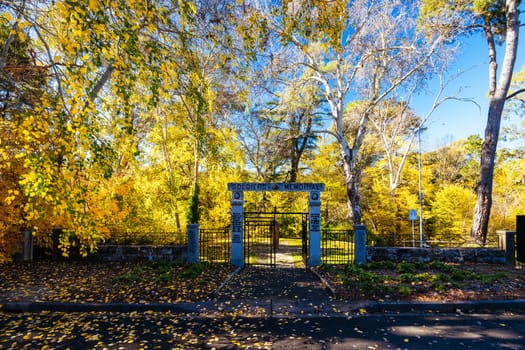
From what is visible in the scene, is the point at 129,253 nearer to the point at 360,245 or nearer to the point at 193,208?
the point at 193,208

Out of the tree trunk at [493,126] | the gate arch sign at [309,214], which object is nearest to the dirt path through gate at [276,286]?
the gate arch sign at [309,214]

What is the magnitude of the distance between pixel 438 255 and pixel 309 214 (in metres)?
4.93

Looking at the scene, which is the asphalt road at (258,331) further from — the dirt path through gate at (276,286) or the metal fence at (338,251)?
the metal fence at (338,251)

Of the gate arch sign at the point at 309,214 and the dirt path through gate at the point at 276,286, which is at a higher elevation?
the gate arch sign at the point at 309,214

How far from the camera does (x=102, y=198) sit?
10.1 metres

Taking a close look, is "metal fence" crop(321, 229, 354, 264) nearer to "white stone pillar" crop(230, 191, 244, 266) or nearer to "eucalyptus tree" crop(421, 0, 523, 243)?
"white stone pillar" crop(230, 191, 244, 266)

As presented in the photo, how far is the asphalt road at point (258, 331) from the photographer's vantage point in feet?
14.0

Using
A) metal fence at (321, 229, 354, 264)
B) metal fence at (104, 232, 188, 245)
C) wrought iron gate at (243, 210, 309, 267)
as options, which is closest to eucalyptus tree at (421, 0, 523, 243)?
metal fence at (321, 229, 354, 264)

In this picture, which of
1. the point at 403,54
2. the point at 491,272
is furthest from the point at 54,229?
the point at 403,54

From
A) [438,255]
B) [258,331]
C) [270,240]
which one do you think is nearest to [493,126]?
[438,255]

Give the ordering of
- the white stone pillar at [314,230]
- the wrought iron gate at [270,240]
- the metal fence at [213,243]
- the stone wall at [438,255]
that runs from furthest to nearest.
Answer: the metal fence at [213,243] → the stone wall at [438,255] → the wrought iron gate at [270,240] → the white stone pillar at [314,230]

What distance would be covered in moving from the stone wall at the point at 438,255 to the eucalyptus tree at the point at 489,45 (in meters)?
1.83

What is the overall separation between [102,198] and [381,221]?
1825 centimetres

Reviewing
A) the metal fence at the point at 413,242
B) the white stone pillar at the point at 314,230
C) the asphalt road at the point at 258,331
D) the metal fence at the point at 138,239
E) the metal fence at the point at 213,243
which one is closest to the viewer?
the asphalt road at the point at 258,331
